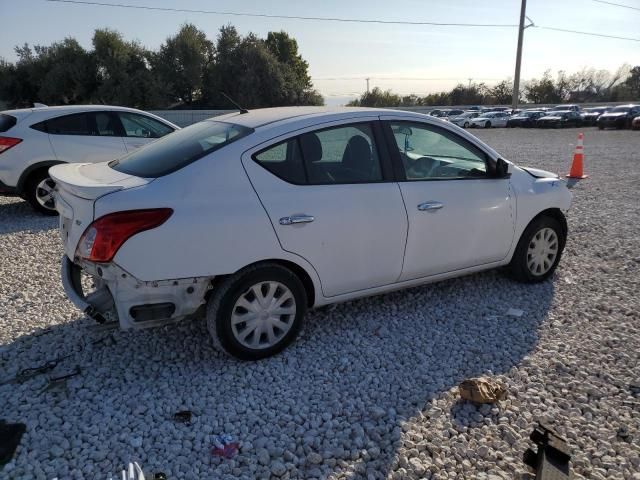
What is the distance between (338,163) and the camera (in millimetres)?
3824

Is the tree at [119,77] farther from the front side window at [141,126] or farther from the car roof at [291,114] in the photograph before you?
the car roof at [291,114]

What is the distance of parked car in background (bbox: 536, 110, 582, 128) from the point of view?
1369 inches

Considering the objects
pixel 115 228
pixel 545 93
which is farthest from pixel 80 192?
pixel 545 93

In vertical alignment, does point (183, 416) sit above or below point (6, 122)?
below

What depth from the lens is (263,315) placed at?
11.4 ft

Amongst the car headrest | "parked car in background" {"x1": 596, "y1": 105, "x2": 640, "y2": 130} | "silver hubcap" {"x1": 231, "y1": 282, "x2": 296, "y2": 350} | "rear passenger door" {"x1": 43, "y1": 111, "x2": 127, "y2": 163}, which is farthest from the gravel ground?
"parked car in background" {"x1": 596, "y1": 105, "x2": 640, "y2": 130}

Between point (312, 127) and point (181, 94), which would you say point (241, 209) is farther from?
point (181, 94)

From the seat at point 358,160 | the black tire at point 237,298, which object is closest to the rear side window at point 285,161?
the seat at point 358,160

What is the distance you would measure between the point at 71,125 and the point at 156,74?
3585cm

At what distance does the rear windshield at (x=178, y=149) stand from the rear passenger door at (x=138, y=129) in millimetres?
4775

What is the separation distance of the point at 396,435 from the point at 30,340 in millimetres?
2892

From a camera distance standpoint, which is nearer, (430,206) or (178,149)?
(178,149)

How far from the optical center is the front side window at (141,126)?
845cm

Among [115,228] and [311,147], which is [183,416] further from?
[311,147]
